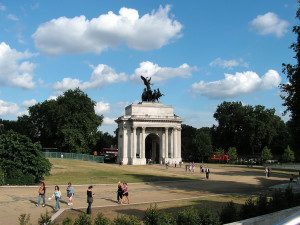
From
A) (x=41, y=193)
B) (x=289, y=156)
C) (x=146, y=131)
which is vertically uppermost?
→ (x=146, y=131)

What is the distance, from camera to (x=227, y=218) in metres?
17.4

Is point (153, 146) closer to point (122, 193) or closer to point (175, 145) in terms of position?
Answer: point (175, 145)

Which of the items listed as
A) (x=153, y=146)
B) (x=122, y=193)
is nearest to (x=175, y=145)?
(x=153, y=146)

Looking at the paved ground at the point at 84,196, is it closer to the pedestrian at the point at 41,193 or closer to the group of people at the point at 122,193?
the pedestrian at the point at 41,193

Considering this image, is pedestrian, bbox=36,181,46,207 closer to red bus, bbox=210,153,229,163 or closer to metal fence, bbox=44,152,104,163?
metal fence, bbox=44,152,104,163

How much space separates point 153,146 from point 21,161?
59.7 meters

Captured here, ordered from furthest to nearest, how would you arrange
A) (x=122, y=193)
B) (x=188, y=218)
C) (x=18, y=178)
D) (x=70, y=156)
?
1. (x=70, y=156)
2. (x=18, y=178)
3. (x=122, y=193)
4. (x=188, y=218)

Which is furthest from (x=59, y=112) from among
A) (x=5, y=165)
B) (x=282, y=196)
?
(x=282, y=196)

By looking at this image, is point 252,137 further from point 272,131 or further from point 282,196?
point 282,196

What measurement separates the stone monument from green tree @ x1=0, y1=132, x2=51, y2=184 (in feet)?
147

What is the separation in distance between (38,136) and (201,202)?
84675mm

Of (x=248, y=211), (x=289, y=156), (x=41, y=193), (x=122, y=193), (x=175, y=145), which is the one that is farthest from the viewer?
(x=289, y=156)

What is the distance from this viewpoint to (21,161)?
42250mm

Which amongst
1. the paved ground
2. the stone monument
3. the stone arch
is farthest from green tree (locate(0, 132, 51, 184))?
the stone arch
